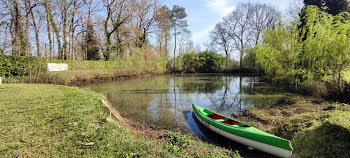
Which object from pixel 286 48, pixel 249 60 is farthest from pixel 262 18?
pixel 286 48

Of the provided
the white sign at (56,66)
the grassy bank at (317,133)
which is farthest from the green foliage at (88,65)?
the grassy bank at (317,133)

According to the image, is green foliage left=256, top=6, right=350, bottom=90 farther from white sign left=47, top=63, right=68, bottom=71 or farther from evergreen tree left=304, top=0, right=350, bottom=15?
white sign left=47, top=63, right=68, bottom=71

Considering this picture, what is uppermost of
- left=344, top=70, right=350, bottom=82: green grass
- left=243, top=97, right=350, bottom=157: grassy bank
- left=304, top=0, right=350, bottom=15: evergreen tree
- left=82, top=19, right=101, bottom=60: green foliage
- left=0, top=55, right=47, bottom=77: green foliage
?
left=304, top=0, right=350, bottom=15: evergreen tree

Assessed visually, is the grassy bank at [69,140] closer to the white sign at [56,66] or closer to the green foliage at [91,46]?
the white sign at [56,66]

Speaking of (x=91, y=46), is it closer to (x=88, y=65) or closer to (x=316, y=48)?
(x=88, y=65)

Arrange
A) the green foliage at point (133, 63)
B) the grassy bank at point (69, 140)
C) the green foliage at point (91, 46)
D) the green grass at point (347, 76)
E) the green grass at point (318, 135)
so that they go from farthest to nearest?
1. the green foliage at point (91, 46)
2. the green foliage at point (133, 63)
3. the green grass at point (347, 76)
4. the green grass at point (318, 135)
5. the grassy bank at point (69, 140)

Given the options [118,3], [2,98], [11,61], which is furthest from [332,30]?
[118,3]

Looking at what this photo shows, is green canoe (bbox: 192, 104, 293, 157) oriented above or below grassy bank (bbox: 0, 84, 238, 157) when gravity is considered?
below

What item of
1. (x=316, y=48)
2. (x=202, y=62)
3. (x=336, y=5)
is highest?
(x=336, y=5)

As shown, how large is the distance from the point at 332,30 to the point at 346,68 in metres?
1.82

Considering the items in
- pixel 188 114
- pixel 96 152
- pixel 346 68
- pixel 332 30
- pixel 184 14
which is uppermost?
pixel 184 14

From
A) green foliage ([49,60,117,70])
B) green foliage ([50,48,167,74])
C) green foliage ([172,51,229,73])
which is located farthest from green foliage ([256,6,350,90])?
green foliage ([172,51,229,73])

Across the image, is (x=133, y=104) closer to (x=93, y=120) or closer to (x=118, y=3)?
(x=93, y=120)

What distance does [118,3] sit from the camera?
22.2m
